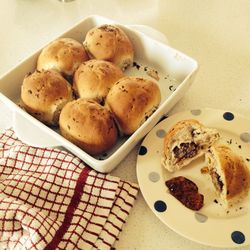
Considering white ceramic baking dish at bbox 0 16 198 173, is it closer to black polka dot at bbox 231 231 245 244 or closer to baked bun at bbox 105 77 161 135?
baked bun at bbox 105 77 161 135

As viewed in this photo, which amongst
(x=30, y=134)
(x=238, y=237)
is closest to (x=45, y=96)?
(x=30, y=134)

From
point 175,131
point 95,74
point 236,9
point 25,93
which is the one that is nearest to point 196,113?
point 175,131

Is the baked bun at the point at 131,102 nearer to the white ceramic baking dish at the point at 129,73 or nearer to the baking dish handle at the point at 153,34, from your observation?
the white ceramic baking dish at the point at 129,73

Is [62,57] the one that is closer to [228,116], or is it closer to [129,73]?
[129,73]

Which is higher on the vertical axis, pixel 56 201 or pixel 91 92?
pixel 91 92

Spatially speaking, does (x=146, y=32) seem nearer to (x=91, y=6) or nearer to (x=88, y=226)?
(x=91, y=6)

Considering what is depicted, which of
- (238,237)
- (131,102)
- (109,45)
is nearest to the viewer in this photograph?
(238,237)
